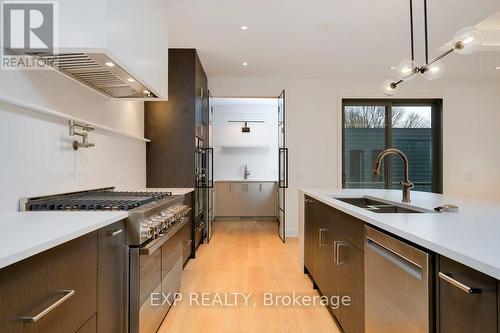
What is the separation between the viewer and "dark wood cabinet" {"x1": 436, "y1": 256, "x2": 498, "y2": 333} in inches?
28.1

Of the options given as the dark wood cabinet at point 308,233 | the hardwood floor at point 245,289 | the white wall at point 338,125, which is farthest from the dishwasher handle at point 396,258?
the white wall at point 338,125

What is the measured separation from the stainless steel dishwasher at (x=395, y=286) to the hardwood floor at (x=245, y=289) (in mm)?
795

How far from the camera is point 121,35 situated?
1.61 m

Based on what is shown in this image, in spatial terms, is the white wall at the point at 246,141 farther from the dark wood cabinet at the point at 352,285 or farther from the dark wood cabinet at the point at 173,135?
the dark wood cabinet at the point at 352,285

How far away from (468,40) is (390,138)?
3603 mm

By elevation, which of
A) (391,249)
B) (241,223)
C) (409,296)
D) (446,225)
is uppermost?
(446,225)

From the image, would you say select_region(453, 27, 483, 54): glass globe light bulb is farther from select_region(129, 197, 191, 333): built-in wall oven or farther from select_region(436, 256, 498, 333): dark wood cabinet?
select_region(129, 197, 191, 333): built-in wall oven

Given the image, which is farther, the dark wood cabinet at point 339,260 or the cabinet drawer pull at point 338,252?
the cabinet drawer pull at point 338,252

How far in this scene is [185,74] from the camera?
360 cm

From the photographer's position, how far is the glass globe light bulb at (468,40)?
1741mm

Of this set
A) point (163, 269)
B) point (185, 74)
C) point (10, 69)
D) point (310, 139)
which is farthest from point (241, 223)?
point (10, 69)

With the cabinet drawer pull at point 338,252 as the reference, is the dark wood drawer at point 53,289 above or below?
above

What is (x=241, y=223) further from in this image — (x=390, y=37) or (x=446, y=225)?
(x=446, y=225)

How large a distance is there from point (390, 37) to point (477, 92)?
2874mm
